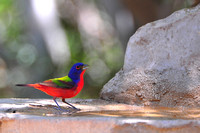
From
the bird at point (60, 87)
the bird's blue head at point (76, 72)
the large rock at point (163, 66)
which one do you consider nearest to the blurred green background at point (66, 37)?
the large rock at point (163, 66)

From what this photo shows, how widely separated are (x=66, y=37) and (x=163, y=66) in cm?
602

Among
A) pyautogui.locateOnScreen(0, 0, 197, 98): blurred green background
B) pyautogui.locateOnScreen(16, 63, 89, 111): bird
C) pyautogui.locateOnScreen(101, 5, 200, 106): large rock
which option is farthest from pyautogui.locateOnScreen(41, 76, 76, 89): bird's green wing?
pyautogui.locateOnScreen(0, 0, 197, 98): blurred green background

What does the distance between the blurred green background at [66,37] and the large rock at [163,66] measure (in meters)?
3.48

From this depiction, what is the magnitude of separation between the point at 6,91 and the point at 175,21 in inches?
371

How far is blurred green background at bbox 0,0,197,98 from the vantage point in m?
10.1

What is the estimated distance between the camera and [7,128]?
3.23 m

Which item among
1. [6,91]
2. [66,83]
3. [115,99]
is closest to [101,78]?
[6,91]

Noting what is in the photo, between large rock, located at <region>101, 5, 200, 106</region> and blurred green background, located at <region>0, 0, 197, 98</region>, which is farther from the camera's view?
blurred green background, located at <region>0, 0, 197, 98</region>

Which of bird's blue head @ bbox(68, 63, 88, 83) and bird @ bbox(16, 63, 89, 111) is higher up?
bird's blue head @ bbox(68, 63, 88, 83)

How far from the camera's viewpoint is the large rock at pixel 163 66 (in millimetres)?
4906

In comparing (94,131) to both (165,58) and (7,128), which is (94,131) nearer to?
(7,128)

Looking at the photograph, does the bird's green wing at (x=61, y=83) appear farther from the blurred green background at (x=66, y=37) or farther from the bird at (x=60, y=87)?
the blurred green background at (x=66, y=37)

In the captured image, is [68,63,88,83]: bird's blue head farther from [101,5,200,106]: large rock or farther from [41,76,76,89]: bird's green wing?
[101,5,200,106]: large rock

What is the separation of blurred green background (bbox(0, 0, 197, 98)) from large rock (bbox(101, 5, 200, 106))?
3478mm
